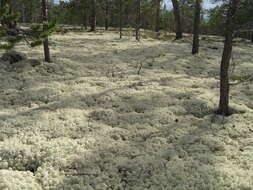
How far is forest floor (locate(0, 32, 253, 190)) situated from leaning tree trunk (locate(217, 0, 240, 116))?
0.59 metres

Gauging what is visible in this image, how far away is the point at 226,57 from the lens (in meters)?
11.3

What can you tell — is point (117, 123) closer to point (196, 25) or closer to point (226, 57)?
point (226, 57)

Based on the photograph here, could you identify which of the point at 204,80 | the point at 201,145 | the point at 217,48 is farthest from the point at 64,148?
the point at 217,48

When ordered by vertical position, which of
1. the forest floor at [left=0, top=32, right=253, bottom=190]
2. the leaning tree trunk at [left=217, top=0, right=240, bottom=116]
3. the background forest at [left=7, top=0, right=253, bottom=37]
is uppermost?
the background forest at [left=7, top=0, right=253, bottom=37]

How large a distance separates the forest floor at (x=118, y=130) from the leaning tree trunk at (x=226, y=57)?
59 centimetres

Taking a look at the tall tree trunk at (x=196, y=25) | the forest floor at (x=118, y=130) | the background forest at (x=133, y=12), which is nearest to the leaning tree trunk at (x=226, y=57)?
the forest floor at (x=118, y=130)

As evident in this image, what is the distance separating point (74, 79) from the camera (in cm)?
1630

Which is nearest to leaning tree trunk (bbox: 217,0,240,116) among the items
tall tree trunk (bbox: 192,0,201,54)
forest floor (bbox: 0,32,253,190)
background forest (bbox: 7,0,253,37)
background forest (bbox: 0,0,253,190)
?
background forest (bbox: 0,0,253,190)

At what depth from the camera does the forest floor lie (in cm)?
755

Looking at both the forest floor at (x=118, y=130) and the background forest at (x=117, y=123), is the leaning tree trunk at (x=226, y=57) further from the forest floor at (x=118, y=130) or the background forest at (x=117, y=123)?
the forest floor at (x=118, y=130)

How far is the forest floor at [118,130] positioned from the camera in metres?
7.55

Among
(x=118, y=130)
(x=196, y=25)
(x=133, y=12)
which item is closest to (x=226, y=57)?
(x=118, y=130)

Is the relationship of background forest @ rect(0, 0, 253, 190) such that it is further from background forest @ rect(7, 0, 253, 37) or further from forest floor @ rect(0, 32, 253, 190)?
background forest @ rect(7, 0, 253, 37)

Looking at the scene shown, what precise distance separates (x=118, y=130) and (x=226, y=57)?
551cm
